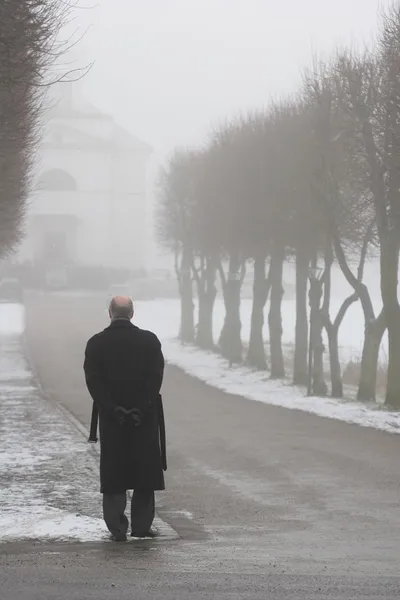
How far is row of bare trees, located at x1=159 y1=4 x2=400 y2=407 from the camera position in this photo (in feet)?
77.4

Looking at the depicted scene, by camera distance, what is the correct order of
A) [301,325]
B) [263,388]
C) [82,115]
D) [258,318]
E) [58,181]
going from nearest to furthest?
1. [263,388]
2. [301,325]
3. [258,318]
4. [58,181]
5. [82,115]

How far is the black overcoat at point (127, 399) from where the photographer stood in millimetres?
8617

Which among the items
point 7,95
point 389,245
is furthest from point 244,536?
point 389,245

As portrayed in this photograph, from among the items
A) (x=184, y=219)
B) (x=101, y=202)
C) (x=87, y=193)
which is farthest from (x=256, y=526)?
(x=101, y=202)

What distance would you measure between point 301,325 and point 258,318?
6118 mm

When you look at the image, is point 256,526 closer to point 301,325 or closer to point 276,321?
point 301,325

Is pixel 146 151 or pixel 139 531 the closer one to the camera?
pixel 139 531

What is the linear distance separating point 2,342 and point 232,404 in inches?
801

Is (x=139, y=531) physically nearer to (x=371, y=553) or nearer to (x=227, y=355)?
(x=371, y=553)

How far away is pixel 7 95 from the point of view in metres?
18.6

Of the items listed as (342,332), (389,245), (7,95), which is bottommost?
(342,332)

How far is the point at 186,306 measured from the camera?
2008 inches

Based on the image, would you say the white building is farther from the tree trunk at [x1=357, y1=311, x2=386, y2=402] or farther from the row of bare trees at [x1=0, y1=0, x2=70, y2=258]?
the row of bare trees at [x1=0, y1=0, x2=70, y2=258]

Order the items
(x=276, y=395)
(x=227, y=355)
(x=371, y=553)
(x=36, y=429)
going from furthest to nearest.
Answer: (x=227, y=355)
(x=276, y=395)
(x=36, y=429)
(x=371, y=553)
